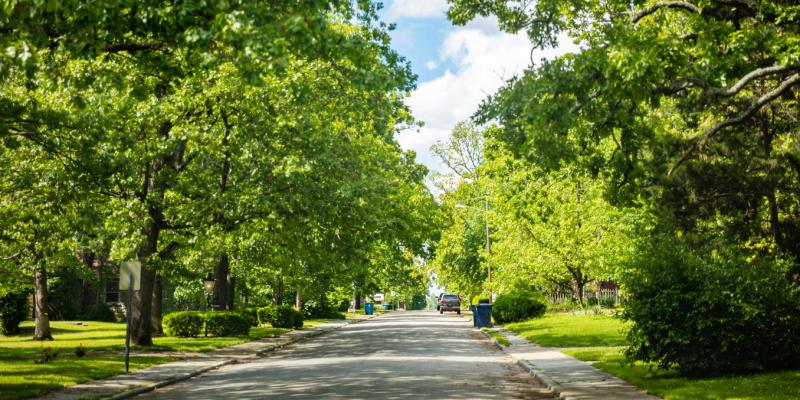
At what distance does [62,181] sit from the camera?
1588 centimetres

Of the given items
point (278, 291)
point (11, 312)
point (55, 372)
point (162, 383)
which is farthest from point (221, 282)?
point (162, 383)

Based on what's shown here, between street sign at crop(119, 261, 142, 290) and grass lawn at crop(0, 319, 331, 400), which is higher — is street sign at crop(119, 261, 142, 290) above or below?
above

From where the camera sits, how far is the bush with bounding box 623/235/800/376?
1380 cm

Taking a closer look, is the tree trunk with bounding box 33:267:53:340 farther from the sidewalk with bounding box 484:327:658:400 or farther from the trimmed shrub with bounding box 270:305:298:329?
the sidewalk with bounding box 484:327:658:400

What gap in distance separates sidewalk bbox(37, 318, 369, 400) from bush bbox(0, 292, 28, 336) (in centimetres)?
1269

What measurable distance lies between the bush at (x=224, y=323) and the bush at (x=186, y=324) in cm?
32

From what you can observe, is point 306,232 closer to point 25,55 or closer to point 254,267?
point 254,267

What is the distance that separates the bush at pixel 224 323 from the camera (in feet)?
108

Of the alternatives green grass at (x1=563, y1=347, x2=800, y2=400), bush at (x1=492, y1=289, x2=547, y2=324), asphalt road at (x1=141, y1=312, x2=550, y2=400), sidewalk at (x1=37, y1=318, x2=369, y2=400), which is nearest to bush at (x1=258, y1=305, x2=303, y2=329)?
bush at (x1=492, y1=289, x2=547, y2=324)

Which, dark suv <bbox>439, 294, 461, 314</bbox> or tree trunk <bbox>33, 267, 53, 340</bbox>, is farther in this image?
dark suv <bbox>439, 294, 461, 314</bbox>

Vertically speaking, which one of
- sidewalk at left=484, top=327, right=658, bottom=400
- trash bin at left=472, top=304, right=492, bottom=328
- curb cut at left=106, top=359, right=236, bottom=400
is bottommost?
sidewalk at left=484, top=327, right=658, bottom=400

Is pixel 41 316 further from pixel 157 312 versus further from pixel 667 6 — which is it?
pixel 667 6

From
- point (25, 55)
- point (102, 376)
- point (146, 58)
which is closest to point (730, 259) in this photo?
point (146, 58)

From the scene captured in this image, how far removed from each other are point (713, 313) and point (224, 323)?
75.5 ft
